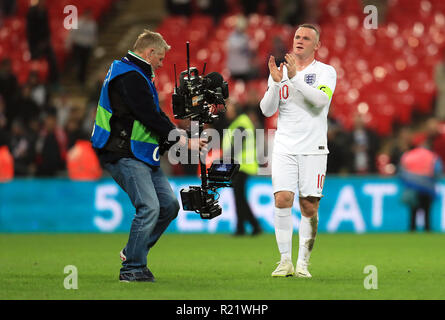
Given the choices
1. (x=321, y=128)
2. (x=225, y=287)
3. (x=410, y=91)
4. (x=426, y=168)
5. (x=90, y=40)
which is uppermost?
(x=90, y=40)

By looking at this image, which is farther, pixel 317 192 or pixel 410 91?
pixel 410 91

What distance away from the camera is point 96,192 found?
55.1 feet

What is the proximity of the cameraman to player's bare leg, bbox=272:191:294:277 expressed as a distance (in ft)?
3.82

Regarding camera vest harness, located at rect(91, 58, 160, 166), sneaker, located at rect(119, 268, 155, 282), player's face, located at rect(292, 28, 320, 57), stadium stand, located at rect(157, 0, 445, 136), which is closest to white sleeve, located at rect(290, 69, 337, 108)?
player's face, located at rect(292, 28, 320, 57)

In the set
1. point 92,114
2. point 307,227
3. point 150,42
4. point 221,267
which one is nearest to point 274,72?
point 150,42

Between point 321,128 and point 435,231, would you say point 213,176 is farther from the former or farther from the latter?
point 435,231

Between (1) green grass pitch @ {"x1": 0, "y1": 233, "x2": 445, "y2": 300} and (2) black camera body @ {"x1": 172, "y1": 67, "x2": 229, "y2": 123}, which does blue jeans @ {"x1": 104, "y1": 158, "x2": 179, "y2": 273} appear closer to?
(1) green grass pitch @ {"x1": 0, "y1": 233, "x2": 445, "y2": 300}

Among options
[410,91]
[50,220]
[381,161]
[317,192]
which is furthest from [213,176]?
[410,91]

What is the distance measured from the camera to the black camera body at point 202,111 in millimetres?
8211

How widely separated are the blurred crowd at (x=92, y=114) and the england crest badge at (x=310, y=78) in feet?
21.1

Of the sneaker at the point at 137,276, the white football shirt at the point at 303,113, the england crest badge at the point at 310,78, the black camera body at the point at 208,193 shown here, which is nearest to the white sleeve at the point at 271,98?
the white football shirt at the point at 303,113

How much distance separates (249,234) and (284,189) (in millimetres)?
7350

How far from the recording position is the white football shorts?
8797 millimetres

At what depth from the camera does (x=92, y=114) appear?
18688mm
